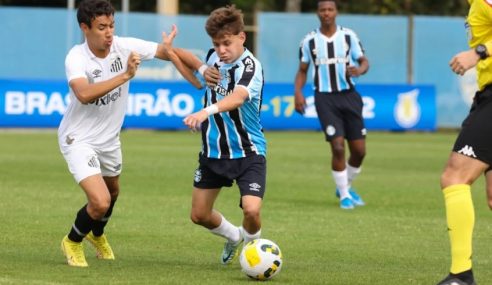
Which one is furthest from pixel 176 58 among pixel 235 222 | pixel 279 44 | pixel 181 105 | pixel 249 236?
pixel 279 44

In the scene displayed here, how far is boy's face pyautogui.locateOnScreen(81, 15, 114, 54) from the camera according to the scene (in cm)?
935

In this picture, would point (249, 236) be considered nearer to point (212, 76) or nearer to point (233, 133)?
point (233, 133)

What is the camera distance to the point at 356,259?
10.1m

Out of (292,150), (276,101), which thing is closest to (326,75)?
(292,150)

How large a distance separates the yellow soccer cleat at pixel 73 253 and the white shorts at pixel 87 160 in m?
0.47

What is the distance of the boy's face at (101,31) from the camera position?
9.35 m

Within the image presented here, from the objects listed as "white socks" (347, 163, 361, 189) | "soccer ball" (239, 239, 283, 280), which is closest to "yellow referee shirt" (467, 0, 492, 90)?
"soccer ball" (239, 239, 283, 280)

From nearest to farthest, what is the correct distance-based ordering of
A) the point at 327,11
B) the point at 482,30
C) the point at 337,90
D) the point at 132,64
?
1. the point at 482,30
2. the point at 132,64
3. the point at 327,11
4. the point at 337,90

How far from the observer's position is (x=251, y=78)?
9227 millimetres

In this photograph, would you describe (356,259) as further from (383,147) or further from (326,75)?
(383,147)

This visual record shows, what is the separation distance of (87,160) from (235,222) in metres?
3.58

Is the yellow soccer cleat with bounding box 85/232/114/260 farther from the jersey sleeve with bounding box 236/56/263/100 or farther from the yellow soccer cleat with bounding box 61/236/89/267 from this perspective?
the jersey sleeve with bounding box 236/56/263/100

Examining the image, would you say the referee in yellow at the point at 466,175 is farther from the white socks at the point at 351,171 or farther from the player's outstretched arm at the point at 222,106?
the white socks at the point at 351,171

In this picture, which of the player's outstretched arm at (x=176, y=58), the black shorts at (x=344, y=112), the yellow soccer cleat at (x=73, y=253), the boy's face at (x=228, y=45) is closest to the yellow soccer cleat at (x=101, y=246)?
the yellow soccer cleat at (x=73, y=253)
